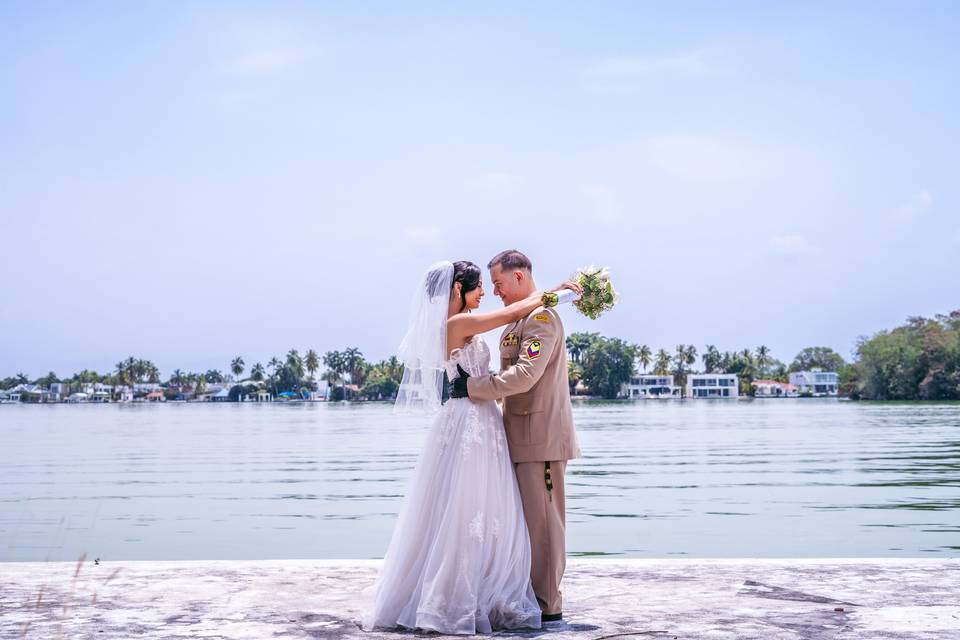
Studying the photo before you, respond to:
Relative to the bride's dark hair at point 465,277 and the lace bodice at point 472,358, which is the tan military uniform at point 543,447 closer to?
the lace bodice at point 472,358

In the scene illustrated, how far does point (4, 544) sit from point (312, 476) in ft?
47.4

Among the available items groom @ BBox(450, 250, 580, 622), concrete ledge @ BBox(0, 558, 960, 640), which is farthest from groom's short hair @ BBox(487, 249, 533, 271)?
concrete ledge @ BBox(0, 558, 960, 640)

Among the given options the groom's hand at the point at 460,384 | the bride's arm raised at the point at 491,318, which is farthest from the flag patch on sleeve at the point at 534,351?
the groom's hand at the point at 460,384

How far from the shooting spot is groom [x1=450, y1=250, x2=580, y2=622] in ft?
18.9

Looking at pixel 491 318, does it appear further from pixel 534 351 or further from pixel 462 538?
pixel 462 538

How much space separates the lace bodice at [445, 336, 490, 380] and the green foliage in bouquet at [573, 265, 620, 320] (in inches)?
23.9

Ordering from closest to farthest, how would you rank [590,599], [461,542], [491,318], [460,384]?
[461,542] < [491,318] < [460,384] < [590,599]

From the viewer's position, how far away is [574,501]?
2217 cm

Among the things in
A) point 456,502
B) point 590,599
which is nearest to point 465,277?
point 456,502

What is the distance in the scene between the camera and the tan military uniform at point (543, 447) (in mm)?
5766

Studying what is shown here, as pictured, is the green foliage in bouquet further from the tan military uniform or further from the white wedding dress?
the white wedding dress

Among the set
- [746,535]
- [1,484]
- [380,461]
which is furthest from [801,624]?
[380,461]

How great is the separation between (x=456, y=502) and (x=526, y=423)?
0.60 m

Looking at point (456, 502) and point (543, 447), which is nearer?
point (456, 502)
